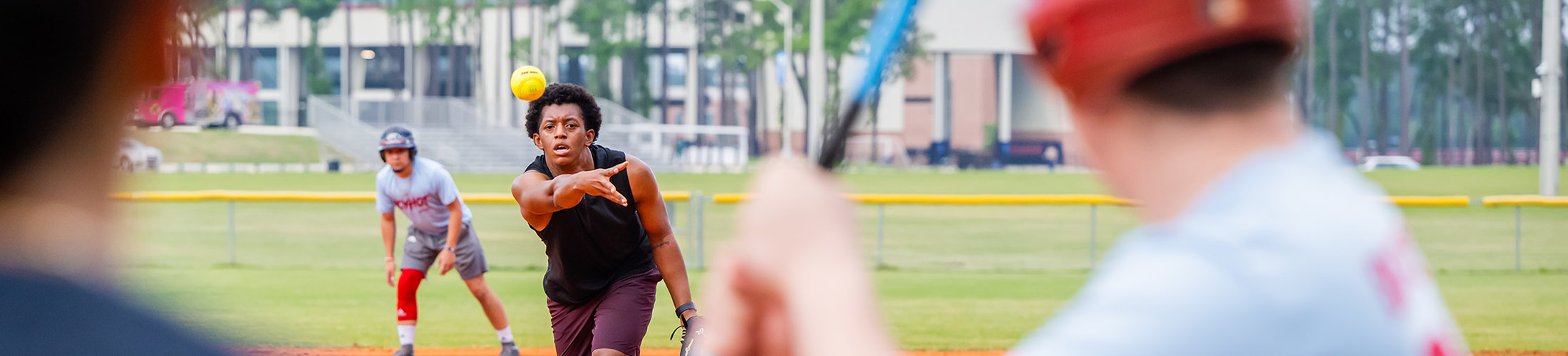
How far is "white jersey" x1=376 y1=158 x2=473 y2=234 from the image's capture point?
8.59 m

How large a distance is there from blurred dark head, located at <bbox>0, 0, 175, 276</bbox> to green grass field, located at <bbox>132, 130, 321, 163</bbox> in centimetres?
5156

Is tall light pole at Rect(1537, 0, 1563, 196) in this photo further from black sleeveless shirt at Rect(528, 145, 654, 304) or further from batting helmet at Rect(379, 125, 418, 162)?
black sleeveless shirt at Rect(528, 145, 654, 304)

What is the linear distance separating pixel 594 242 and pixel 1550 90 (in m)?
26.5

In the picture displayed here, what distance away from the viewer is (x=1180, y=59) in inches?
45.9

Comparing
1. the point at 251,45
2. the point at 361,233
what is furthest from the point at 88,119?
the point at 251,45

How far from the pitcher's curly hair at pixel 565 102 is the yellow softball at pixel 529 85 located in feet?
0.11

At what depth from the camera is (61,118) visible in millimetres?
1029

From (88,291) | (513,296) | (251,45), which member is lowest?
(513,296)

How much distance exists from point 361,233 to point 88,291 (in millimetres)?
19739

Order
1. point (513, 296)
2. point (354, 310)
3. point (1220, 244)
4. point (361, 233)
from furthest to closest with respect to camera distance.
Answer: point (361, 233), point (513, 296), point (354, 310), point (1220, 244)

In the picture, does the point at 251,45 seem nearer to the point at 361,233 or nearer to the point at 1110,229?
the point at 361,233

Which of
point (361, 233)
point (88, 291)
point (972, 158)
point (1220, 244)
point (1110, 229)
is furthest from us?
point (972, 158)

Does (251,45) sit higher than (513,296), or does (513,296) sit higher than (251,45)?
(251,45)

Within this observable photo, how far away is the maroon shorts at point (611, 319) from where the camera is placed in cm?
539
